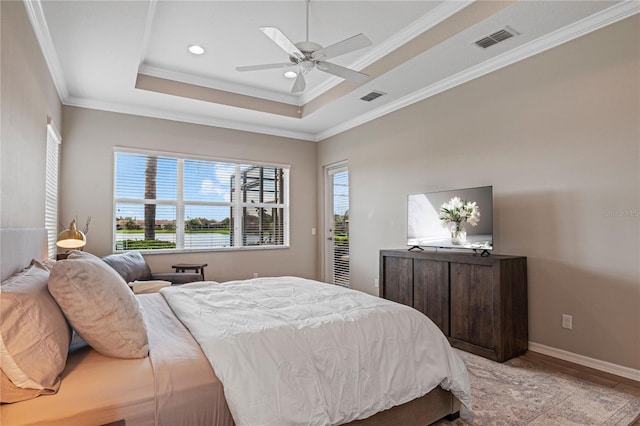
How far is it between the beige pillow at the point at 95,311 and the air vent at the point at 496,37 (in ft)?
11.2

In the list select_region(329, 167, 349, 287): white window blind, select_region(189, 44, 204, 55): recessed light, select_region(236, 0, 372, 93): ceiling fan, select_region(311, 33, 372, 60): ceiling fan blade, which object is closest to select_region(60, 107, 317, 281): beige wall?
select_region(329, 167, 349, 287): white window blind

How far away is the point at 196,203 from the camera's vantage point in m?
5.42

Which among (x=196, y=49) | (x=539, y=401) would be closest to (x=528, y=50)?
(x=539, y=401)

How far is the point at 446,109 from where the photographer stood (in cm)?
413

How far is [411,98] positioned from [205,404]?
413cm

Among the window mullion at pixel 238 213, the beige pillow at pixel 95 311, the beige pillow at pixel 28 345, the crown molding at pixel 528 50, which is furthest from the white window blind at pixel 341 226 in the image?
the beige pillow at pixel 28 345

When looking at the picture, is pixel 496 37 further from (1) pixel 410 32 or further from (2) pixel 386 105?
(2) pixel 386 105

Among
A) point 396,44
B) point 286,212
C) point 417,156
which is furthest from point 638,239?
point 286,212

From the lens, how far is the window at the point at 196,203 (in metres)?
4.94

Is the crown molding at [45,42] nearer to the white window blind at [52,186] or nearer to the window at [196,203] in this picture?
the white window blind at [52,186]

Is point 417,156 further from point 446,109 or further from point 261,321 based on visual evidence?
point 261,321

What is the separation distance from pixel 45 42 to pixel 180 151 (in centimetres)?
228

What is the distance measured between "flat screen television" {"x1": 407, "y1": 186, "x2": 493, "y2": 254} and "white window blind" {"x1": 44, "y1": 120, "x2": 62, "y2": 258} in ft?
12.9

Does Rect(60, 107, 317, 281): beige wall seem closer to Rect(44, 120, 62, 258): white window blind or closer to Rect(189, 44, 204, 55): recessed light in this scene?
Rect(44, 120, 62, 258): white window blind
